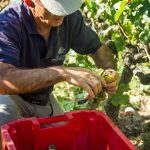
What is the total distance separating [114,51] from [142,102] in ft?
3.20

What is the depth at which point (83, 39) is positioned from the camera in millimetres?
3533

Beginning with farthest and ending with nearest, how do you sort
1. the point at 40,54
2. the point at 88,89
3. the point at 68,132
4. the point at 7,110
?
the point at 40,54 < the point at 7,110 < the point at 68,132 < the point at 88,89

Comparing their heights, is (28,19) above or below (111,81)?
above

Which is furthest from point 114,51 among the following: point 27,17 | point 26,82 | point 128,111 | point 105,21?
point 26,82

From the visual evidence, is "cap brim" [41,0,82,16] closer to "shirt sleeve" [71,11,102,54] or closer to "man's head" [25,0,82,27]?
"man's head" [25,0,82,27]

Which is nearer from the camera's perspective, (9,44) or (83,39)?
(9,44)

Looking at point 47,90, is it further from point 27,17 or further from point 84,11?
point 84,11

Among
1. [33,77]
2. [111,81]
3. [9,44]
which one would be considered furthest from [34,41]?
[111,81]

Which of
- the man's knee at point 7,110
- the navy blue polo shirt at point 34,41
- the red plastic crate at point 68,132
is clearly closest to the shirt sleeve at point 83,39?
the navy blue polo shirt at point 34,41

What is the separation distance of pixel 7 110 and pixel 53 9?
75 centimetres

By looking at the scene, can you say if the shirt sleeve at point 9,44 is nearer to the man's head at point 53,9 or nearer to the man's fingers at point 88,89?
the man's head at point 53,9

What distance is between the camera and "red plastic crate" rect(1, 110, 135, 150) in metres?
2.70

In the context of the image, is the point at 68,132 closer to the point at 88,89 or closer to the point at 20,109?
the point at 88,89

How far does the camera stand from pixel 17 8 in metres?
3.07
